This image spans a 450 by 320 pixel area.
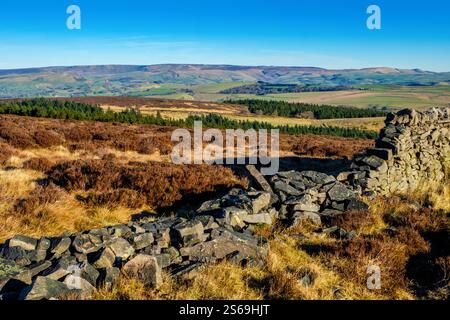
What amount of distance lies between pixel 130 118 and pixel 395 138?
131ft

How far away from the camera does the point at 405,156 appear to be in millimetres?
12953

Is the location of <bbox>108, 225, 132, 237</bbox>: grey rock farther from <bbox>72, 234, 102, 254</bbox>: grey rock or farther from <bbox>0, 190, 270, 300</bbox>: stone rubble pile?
<bbox>72, 234, 102, 254</bbox>: grey rock

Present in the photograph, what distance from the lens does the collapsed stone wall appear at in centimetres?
1157

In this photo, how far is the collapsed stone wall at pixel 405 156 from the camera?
1157 cm

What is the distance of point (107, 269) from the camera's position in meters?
5.08

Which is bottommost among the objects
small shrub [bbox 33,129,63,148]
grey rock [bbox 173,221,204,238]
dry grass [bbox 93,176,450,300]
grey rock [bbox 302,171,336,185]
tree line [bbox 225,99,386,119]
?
dry grass [bbox 93,176,450,300]

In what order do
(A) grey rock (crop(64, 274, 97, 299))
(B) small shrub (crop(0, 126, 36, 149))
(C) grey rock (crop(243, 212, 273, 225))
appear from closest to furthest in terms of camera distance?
(A) grey rock (crop(64, 274, 97, 299)) < (C) grey rock (crop(243, 212, 273, 225)) < (B) small shrub (crop(0, 126, 36, 149))

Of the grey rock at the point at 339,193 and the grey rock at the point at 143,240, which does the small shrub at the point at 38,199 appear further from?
the grey rock at the point at 339,193

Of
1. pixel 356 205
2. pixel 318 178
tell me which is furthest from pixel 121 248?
pixel 318 178

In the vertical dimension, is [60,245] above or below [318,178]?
below

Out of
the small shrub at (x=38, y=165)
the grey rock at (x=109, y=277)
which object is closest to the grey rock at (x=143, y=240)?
the grey rock at (x=109, y=277)

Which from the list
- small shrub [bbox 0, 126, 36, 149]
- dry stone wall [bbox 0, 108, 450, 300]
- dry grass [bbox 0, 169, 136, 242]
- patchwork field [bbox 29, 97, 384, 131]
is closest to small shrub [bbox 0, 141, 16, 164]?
small shrub [bbox 0, 126, 36, 149]

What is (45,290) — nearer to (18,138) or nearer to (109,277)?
(109,277)
